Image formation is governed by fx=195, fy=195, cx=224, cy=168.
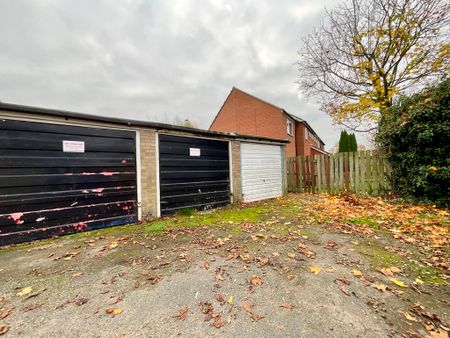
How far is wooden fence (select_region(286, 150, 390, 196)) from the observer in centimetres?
791

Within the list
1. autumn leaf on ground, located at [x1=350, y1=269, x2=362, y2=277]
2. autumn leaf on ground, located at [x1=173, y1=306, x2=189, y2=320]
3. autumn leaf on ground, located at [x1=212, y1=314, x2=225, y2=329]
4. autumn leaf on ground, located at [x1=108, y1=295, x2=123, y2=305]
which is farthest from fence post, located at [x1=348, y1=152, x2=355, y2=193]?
autumn leaf on ground, located at [x1=108, y1=295, x2=123, y2=305]

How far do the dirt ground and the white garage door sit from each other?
414 cm

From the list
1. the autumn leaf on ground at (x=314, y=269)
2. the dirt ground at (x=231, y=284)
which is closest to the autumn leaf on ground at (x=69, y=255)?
the dirt ground at (x=231, y=284)

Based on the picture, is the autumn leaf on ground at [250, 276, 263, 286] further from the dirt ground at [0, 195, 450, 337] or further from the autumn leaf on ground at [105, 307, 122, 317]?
the autumn leaf on ground at [105, 307, 122, 317]

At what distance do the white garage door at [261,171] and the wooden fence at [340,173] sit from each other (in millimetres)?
1473

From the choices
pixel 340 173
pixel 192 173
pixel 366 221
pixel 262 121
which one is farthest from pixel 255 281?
pixel 262 121

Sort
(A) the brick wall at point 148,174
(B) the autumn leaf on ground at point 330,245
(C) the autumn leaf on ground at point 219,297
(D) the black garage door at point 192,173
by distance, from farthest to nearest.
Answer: (D) the black garage door at point 192,173 → (A) the brick wall at point 148,174 → (B) the autumn leaf on ground at point 330,245 → (C) the autumn leaf on ground at point 219,297

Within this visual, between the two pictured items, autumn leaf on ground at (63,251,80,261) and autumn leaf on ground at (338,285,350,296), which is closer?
autumn leaf on ground at (338,285,350,296)

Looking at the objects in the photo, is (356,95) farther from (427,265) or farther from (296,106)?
(296,106)

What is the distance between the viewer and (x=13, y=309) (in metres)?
2.08

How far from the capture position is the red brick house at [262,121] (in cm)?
1794

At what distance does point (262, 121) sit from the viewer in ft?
61.6

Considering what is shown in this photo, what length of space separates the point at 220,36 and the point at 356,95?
905 cm

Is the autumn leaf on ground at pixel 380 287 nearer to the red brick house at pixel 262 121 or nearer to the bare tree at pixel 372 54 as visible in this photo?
the bare tree at pixel 372 54
